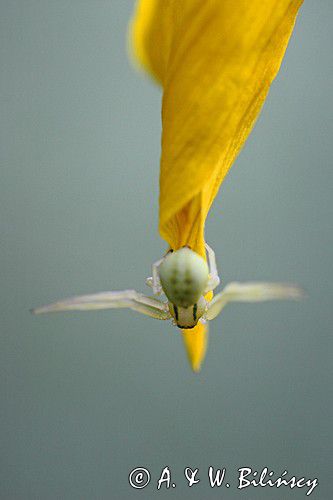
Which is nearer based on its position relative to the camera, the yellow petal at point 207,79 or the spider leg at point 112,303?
the yellow petal at point 207,79

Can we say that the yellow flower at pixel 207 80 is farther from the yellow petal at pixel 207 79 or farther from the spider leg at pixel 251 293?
the spider leg at pixel 251 293

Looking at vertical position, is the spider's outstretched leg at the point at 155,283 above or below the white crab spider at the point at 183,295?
above

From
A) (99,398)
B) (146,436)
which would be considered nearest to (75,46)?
(99,398)

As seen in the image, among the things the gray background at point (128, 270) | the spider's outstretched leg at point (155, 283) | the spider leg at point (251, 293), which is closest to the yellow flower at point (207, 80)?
the spider leg at point (251, 293)

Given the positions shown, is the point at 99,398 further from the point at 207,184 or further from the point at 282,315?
the point at 207,184

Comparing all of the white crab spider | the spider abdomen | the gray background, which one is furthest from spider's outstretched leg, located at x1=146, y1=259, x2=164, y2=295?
the gray background

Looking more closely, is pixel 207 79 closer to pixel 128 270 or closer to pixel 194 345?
→ pixel 194 345
